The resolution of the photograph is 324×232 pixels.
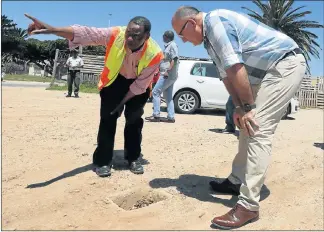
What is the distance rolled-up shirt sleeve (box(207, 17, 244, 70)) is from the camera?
10.1ft

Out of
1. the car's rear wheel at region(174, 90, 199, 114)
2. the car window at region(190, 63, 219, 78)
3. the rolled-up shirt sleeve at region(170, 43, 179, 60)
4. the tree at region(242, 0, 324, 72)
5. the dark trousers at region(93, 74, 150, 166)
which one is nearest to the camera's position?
the dark trousers at region(93, 74, 150, 166)

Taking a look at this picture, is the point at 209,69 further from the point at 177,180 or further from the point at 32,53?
the point at 32,53

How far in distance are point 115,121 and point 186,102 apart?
282 inches

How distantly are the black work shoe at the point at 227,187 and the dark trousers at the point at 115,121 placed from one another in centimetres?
106

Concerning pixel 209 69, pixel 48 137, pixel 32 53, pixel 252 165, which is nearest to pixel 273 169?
pixel 252 165

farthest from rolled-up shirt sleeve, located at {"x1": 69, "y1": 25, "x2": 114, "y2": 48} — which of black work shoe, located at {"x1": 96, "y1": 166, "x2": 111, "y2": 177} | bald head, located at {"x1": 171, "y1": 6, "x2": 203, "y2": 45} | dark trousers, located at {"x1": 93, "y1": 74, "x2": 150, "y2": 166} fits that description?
black work shoe, located at {"x1": 96, "y1": 166, "x2": 111, "y2": 177}

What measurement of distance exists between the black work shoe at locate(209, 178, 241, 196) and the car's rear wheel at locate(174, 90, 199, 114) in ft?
24.1

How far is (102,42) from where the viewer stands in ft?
13.3

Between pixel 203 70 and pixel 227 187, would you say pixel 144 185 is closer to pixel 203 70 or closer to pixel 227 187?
pixel 227 187

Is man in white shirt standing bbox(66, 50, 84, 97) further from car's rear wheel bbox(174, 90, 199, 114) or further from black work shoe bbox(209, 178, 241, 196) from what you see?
black work shoe bbox(209, 178, 241, 196)

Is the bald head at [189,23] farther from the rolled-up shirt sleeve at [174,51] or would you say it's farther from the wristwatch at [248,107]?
the rolled-up shirt sleeve at [174,51]

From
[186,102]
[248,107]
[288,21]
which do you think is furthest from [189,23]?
[288,21]

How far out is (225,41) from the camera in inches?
123

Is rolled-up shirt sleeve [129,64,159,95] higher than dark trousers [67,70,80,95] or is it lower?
higher
